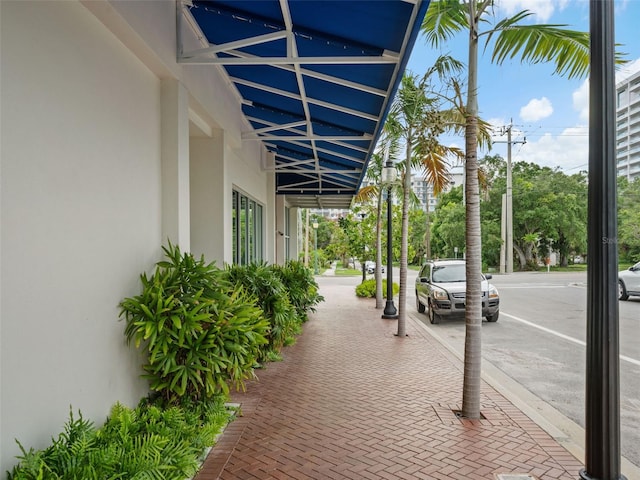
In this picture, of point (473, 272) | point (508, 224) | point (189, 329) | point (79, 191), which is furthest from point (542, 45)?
point (508, 224)

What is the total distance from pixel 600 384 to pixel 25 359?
3.75 m

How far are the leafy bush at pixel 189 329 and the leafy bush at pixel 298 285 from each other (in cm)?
482

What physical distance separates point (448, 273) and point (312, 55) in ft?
30.2

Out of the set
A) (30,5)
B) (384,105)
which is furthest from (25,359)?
(384,105)

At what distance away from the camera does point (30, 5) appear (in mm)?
2959

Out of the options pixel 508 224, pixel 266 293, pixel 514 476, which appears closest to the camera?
pixel 514 476

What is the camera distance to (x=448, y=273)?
13.5m

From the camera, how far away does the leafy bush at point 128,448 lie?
2809 millimetres

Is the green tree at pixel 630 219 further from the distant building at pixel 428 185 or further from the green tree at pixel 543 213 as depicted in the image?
the green tree at pixel 543 213

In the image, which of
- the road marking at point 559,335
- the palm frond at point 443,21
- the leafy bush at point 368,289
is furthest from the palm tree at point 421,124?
the leafy bush at point 368,289

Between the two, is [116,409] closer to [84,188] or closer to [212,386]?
[212,386]

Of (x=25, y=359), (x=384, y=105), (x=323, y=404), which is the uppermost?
(x=384, y=105)

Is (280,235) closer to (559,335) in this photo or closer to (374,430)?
(559,335)

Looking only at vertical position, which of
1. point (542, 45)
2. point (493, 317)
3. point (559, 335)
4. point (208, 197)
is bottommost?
point (559, 335)
